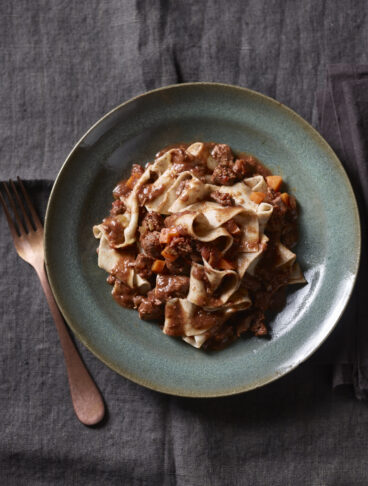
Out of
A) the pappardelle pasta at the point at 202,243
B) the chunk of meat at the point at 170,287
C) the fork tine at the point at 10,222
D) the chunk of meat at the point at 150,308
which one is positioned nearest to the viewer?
the pappardelle pasta at the point at 202,243

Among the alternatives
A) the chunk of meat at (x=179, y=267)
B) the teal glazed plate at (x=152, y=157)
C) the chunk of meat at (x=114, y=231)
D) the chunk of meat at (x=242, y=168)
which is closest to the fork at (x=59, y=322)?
the teal glazed plate at (x=152, y=157)

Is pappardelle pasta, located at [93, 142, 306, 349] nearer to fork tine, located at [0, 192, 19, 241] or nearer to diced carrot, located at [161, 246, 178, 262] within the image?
diced carrot, located at [161, 246, 178, 262]

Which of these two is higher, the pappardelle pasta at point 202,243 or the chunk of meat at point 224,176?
the chunk of meat at point 224,176

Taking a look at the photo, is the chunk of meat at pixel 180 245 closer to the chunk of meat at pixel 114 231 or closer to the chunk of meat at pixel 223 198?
the chunk of meat at pixel 223 198

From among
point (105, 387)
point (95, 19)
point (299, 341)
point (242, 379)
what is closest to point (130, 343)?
point (105, 387)

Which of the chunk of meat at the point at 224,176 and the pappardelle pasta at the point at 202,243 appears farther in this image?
the chunk of meat at the point at 224,176

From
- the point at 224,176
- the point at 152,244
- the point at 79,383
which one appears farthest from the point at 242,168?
the point at 79,383
